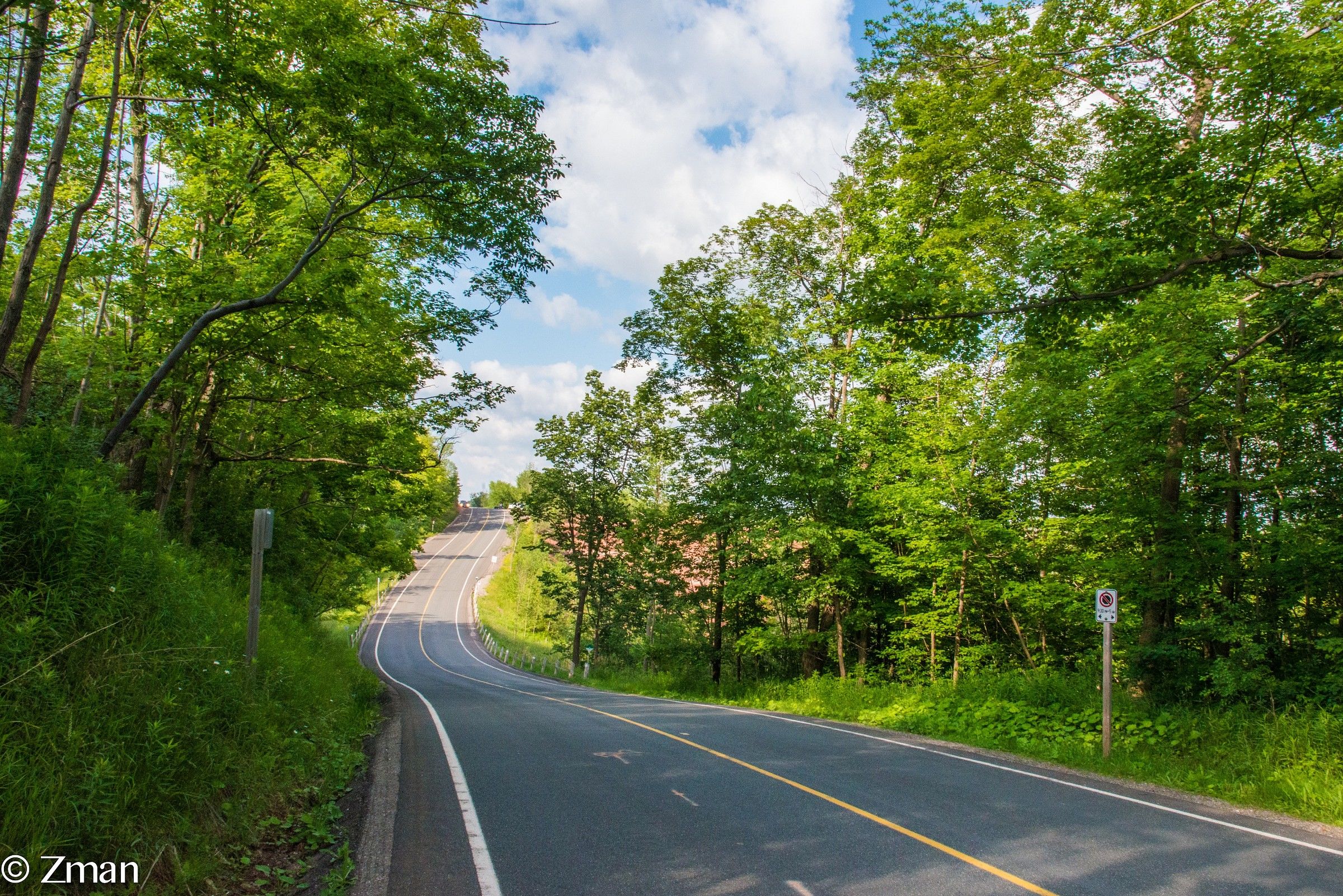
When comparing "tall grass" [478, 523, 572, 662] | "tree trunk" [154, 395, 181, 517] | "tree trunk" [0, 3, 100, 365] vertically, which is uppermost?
"tree trunk" [0, 3, 100, 365]

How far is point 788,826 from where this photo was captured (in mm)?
5727

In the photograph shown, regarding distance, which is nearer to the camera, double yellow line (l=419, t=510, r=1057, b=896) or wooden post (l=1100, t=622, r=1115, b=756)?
double yellow line (l=419, t=510, r=1057, b=896)

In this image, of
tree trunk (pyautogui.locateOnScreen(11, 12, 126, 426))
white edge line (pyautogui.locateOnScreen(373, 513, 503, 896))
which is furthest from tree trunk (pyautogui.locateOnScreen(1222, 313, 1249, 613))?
tree trunk (pyautogui.locateOnScreen(11, 12, 126, 426))

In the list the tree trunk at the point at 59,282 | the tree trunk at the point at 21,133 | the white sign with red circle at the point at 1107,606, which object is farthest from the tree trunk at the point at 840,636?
the tree trunk at the point at 21,133

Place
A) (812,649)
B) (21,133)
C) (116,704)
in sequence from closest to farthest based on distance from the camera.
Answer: (116,704)
(21,133)
(812,649)

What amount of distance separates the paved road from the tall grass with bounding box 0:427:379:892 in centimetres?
122

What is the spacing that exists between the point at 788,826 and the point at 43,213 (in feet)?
32.8

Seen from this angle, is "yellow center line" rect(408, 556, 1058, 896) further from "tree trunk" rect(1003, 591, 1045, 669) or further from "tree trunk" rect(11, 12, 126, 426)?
"tree trunk" rect(11, 12, 126, 426)

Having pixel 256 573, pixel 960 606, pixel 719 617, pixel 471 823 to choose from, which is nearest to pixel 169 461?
pixel 256 573

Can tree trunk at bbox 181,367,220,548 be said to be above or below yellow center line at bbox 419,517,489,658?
above

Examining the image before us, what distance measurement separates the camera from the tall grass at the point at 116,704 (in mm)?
3928

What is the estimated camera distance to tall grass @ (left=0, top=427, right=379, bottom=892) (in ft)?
12.9

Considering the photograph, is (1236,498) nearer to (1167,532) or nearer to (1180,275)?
(1167,532)

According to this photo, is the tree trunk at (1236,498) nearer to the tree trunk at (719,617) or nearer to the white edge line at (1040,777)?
the white edge line at (1040,777)
